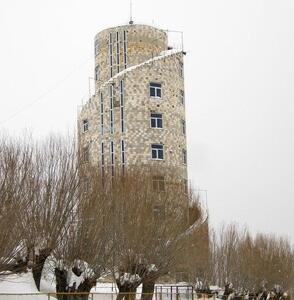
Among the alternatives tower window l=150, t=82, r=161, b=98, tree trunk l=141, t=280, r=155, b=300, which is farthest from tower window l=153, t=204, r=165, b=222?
tower window l=150, t=82, r=161, b=98

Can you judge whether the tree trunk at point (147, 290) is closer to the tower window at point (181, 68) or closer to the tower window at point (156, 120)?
the tower window at point (156, 120)

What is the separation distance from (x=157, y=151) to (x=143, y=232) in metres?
24.6

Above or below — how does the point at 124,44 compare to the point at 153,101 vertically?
above

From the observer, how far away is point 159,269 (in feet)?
108

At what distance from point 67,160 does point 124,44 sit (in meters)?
34.4

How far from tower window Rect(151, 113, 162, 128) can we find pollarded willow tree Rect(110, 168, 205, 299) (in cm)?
2028

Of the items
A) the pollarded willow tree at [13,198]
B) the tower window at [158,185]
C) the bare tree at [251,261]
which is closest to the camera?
the pollarded willow tree at [13,198]

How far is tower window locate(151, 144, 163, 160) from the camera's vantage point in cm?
5662

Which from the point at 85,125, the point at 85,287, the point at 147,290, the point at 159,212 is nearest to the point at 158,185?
the point at 159,212

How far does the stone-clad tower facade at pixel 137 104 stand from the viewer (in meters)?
56.8

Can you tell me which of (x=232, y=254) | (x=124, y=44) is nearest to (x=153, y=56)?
(x=124, y=44)

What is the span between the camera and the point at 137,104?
2260 inches

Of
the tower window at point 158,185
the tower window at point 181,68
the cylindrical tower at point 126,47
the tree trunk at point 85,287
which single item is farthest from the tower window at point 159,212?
the tower window at point 181,68

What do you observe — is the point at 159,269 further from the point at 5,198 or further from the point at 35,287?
the point at 5,198
